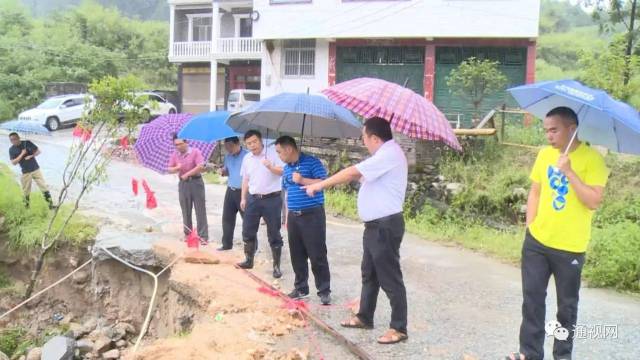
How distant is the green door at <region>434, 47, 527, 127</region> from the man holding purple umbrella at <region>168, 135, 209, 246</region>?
1169 cm

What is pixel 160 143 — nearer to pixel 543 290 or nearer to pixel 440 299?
pixel 440 299

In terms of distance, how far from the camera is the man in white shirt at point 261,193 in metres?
6.09

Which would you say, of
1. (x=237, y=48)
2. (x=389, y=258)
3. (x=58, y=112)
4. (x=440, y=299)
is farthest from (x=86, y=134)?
(x=58, y=112)

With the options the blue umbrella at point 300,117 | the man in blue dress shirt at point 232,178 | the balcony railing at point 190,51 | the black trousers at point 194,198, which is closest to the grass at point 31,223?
the black trousers at point 194,198

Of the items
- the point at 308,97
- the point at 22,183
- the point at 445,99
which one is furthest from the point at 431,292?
the point at 445,99

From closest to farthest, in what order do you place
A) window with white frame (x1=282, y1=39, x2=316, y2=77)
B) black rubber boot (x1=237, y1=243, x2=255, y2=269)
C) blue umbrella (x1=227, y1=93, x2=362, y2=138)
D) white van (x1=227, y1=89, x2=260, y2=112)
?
blue umbrella (x1=227, y1=93, x2=362, y2=138) → black rubber boot (x1=237, y1=243, x2=255, y2=269) → white van (x1=227, y1=89, x2=260, y2=112) → window with white frame (x1=282, y1=39, x2=316, y2=77)

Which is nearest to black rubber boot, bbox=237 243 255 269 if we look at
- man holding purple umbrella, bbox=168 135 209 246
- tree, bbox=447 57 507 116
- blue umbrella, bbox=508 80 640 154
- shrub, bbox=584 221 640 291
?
man holding purple umbrella, bbox=168 135 209 246

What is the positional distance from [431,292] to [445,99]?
14.3m

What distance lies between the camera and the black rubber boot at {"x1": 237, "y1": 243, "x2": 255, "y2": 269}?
6.47m

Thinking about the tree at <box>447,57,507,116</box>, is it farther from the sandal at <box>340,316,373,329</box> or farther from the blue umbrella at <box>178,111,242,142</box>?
the sandal at <box>340,316,373,329</box>

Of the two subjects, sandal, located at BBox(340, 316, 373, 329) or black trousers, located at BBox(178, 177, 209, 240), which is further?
black trousers, located at BBox(178, 177, 209, 240)

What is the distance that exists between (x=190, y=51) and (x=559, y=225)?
23.7 meters

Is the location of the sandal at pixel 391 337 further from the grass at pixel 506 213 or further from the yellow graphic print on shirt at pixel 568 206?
the grass at pixel 506 213

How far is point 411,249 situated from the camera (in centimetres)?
843
